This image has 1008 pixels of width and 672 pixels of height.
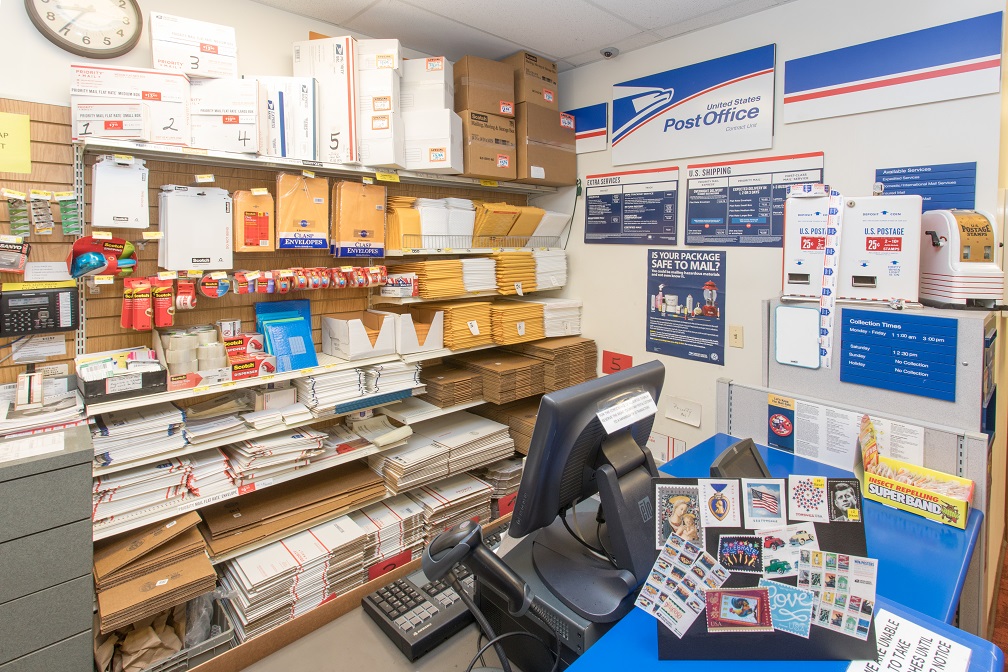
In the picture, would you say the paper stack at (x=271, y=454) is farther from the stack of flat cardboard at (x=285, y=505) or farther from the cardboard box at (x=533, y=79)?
the cardboard box at (x=533, y=79)

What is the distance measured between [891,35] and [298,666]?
3410 mm

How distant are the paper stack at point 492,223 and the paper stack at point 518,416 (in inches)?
41.2

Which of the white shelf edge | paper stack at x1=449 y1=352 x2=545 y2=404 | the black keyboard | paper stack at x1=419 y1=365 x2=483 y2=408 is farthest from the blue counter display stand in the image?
the white shelf edge

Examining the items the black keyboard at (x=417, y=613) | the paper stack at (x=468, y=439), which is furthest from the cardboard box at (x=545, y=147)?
the black keyboard at (x=417, y=613)

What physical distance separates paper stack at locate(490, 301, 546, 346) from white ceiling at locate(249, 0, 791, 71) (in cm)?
149

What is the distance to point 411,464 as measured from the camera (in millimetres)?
2693

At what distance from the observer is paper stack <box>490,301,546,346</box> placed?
3.10 metres

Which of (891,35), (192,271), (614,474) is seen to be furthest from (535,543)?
(891,35)

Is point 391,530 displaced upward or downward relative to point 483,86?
downward

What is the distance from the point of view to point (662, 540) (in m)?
1.03

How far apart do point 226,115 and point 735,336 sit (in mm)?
2592

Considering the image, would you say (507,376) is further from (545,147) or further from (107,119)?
(107,119)

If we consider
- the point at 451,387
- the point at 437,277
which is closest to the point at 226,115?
the point at 437,277

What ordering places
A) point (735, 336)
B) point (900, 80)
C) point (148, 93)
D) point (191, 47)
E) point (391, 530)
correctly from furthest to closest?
point (735, 336), point (391, 530), point (900, 80), point (191, 47), point (148, 93)
